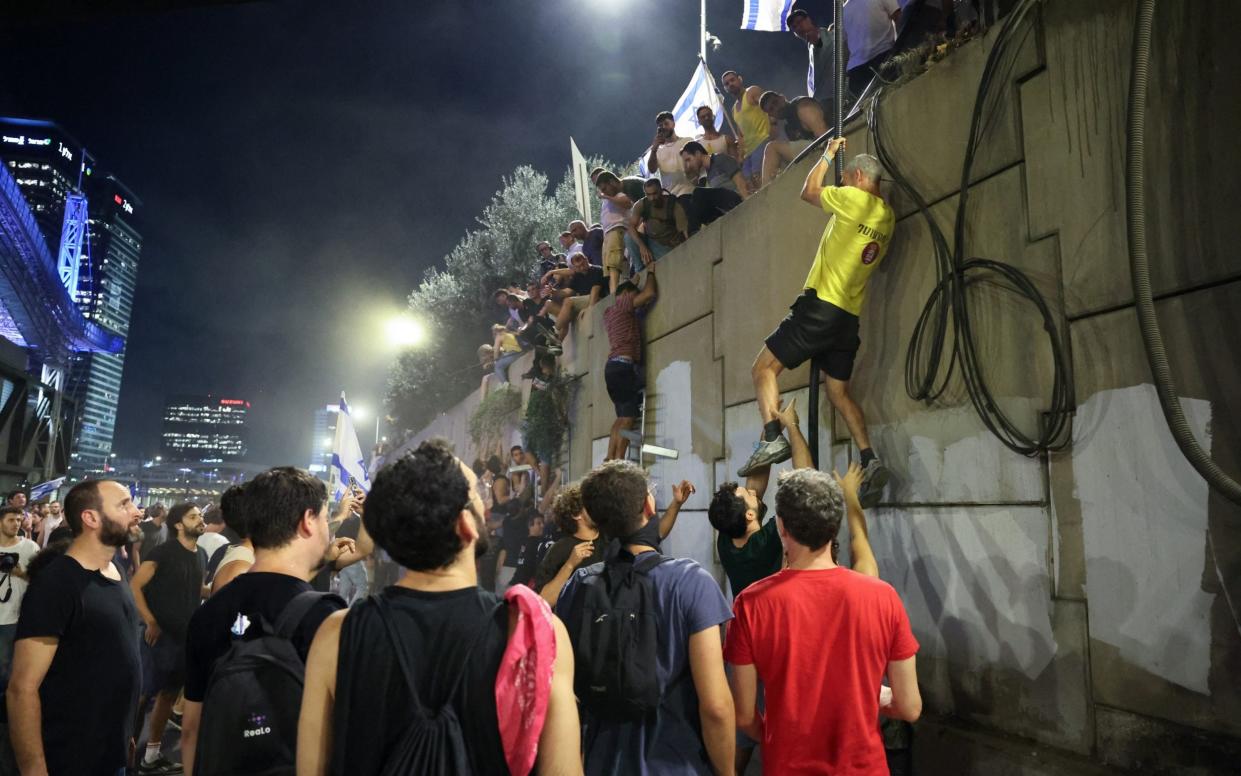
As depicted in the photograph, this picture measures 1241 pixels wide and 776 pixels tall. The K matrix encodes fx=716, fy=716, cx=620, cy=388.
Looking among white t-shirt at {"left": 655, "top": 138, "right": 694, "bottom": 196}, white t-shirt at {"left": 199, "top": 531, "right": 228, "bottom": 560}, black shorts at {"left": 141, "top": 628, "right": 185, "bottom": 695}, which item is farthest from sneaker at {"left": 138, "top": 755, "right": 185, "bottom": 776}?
white t-shirt at {"left": 655, "top": 138, "right": 694, "bottom": 196}

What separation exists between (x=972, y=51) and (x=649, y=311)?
460cm

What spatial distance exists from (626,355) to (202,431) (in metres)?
196

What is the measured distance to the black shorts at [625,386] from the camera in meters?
8.27

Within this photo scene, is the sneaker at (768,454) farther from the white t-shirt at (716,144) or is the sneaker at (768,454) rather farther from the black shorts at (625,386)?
the white t-shirt at (716,144)

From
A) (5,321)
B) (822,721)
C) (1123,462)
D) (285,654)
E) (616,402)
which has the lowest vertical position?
(822,721)

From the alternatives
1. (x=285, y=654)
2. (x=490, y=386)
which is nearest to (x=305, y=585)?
(x=285, y=654)

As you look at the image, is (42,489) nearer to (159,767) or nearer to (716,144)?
(159,767)

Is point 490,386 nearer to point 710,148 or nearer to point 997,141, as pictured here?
point 710,148

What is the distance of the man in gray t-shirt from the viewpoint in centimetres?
732

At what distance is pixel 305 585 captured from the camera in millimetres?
2295

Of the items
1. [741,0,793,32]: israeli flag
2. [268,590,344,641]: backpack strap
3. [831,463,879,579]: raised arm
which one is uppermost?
[741,0,793,32]: israeli flag

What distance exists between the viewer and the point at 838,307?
4.72 m

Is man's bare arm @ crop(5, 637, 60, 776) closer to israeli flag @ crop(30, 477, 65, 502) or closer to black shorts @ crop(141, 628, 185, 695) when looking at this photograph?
black shorts @ crop(141, 628, 185, 695)

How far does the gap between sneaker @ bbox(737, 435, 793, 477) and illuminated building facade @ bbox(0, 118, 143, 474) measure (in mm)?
97344
